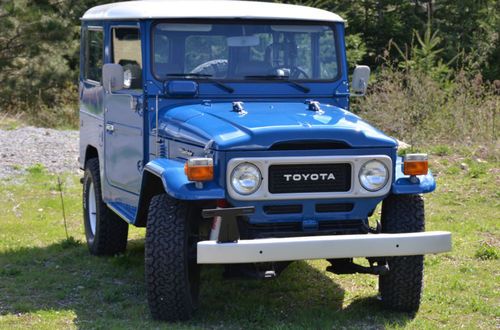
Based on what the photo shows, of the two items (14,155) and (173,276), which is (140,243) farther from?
(14,155)

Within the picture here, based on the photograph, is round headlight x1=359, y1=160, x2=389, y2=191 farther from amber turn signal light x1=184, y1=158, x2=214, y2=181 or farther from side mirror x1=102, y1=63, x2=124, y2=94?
side mirror x1=102, y1=63, x2=124, y2=94

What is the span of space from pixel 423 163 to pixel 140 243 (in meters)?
3.72

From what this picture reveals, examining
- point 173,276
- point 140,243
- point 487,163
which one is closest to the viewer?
point 173,276

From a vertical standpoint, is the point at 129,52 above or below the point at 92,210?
above

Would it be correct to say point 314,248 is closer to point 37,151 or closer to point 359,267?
point 359,267

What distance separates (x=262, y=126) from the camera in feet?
19.5

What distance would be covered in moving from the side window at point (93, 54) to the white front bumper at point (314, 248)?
3.27 m

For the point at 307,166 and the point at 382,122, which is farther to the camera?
the point at 382,122

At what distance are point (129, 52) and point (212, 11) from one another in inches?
31.9

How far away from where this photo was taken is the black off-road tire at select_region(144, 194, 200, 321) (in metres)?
5.88

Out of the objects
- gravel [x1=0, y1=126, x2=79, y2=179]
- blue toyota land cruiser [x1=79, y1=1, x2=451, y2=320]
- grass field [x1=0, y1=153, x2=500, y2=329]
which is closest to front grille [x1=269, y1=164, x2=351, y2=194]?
blue toyota land cruiser [x1=79, y1=1, x2=451, y2=320]

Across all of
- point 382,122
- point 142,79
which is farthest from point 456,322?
point 382,122

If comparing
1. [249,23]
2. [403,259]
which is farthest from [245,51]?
[403,259]

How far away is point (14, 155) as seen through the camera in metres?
14.0
